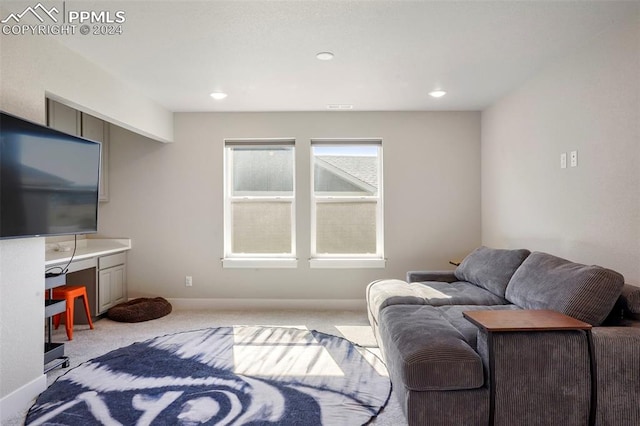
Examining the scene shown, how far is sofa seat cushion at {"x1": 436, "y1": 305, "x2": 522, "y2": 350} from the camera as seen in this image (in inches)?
86.4

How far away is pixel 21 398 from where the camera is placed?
228 cm

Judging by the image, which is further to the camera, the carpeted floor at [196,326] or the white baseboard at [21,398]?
the carpeted floor at [196,326]

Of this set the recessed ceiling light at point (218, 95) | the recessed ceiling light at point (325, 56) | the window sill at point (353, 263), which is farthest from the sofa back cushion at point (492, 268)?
the recessed ceiling light at point (218, 95)

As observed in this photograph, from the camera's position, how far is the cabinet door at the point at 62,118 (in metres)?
3.70

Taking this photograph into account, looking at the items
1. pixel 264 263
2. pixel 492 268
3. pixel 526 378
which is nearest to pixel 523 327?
pixel 526 378

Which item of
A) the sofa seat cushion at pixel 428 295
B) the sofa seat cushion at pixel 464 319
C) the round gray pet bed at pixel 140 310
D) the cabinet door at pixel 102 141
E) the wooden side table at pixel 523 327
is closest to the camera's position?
the wooden side table at pixel 523 327

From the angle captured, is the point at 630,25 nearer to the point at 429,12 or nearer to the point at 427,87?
the point at 429,12

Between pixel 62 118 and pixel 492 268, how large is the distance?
4.54 meters

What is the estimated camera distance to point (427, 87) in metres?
3.62

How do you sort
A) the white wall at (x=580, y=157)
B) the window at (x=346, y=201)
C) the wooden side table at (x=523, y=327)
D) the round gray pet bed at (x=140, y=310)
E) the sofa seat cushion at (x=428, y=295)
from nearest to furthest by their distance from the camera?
the wooden side table at (x=523, y=327), the white wall at (x=580, y=157), the sofa seat cushion at (x=428, y=295), the round gray pet bed at (x=140, y=310), the window at (x=346, y=201)

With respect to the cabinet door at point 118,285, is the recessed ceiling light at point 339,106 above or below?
above

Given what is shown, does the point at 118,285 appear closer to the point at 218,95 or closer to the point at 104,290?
the point at 104,290

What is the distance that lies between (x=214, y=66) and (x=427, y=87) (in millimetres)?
2017

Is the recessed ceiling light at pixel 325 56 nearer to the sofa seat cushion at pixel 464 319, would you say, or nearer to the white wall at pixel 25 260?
the white wall at pixel 25 260
